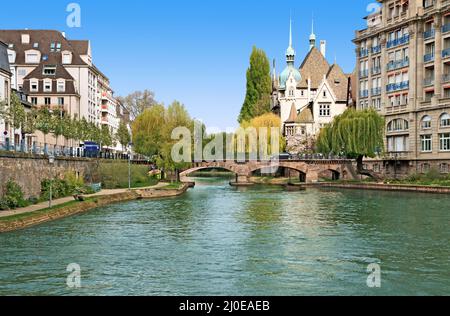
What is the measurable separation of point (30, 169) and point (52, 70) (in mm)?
55027

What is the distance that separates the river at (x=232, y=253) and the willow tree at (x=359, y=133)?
39798mm

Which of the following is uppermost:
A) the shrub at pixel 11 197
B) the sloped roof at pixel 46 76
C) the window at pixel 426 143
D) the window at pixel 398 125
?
the sloped roof at pixel 46 76

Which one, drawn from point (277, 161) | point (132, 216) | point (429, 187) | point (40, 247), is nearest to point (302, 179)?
point (277, 161)

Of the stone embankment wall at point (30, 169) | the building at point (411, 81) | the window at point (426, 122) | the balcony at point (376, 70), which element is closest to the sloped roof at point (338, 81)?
the building at point (411, 81)

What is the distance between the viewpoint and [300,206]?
192 feet

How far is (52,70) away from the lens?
101 meters

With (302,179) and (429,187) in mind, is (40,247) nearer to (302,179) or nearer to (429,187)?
(429,187)

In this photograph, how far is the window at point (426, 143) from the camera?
284 feet

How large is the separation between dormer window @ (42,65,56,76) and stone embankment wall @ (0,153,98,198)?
39.0 m

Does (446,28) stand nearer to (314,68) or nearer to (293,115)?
(293,115)

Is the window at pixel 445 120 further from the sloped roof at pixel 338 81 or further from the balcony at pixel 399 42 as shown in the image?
the sloped roof at pixel 338 81

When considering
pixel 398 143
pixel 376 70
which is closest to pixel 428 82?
pixel 398 143

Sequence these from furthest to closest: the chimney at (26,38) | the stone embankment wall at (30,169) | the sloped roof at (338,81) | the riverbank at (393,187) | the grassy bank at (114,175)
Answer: the sloped roof at (338,81) → the chimney at (26,38) → the grassy bank at (114,175) → the riverbank at (393,187) → the stone embankment wall at (30,169)

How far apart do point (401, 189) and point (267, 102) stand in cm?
6842
